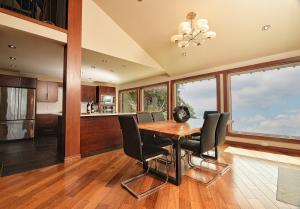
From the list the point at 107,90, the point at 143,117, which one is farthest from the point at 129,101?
the point at 143,117

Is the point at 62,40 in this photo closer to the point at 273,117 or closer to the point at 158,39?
the point at 158,39

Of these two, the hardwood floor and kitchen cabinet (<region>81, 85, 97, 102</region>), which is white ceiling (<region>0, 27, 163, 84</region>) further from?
the hardwood floor

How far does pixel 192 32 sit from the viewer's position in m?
2.83

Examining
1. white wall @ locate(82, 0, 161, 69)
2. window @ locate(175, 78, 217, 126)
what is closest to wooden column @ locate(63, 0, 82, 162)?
white wall @ locate(82, 0, 161, 69)

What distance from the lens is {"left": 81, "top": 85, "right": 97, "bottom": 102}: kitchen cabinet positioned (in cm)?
→ 692

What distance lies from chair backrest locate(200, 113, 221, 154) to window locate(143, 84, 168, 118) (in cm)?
387

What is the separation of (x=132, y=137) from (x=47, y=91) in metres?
5.47

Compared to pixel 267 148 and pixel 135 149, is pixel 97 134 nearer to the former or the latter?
pixel 135 149

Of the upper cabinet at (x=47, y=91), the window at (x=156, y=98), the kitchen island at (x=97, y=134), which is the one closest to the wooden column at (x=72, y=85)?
the kitchen island at (x=97, y=134)

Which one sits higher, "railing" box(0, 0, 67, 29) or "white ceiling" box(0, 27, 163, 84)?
"railing" box(0, 0, 67, 29)

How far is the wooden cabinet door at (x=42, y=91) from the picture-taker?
558cm

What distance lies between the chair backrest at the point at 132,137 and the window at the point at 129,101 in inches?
223

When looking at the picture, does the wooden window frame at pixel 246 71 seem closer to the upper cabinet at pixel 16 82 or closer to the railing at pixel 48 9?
the railing at pixel 48 9

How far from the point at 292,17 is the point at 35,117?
7.26 m
